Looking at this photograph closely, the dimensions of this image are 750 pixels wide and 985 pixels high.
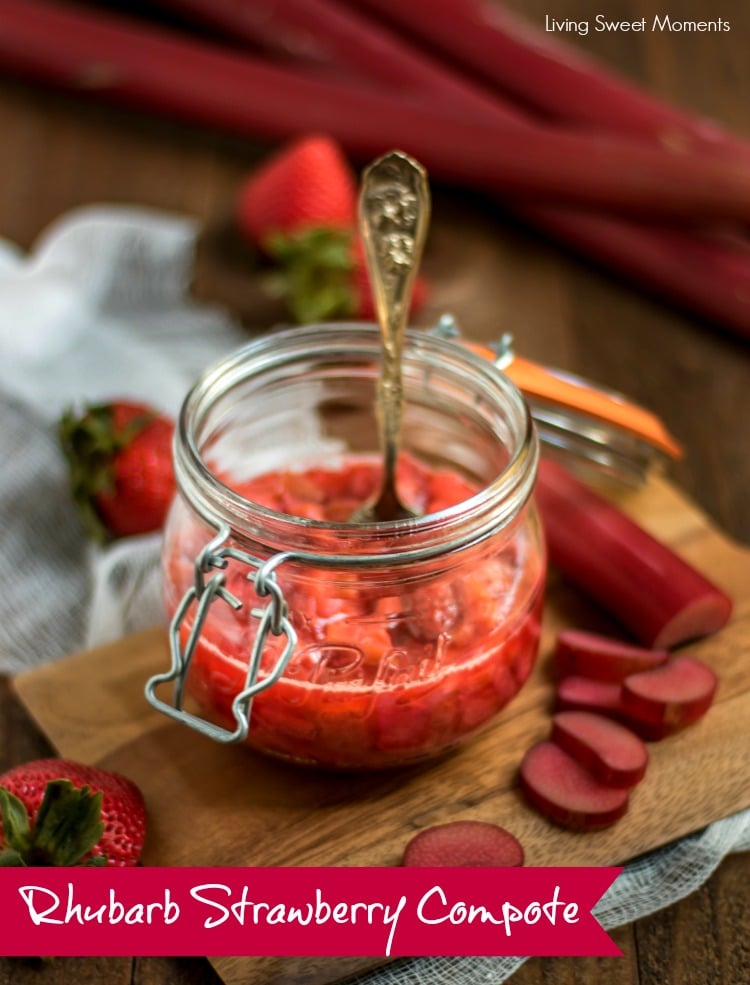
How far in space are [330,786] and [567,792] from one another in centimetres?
23

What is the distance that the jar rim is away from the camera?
3.58 ft

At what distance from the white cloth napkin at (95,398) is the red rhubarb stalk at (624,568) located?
25 cm

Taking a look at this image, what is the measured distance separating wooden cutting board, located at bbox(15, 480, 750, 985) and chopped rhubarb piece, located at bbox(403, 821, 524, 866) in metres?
0.02

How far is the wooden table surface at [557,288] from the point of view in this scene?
1178 millimetres

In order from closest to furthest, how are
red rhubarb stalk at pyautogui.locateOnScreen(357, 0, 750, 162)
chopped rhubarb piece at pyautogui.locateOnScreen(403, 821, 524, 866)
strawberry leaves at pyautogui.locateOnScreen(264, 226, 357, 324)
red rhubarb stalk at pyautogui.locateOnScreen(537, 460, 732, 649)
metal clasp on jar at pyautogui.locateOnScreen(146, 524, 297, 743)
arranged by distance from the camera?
metal clasp on jar at pyautogui.locateOnScreen(146, 524, 297, 743) < chopped rhubarb piece at pyautogui.locateOnScreen(403, 821, 524, 866) < red rhubarb stalk at pyautogui.locateOnScreen(537, 460, 732, 649) < strawberry leaves at pyautogui.locateOnScreen(264, 226, 357, 324) < red rhubarb stalk at pyautogui.locateOnScreen(357, 0, 750, 162)

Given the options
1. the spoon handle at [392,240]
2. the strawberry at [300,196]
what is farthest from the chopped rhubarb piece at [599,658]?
the strawberry at [300,196]

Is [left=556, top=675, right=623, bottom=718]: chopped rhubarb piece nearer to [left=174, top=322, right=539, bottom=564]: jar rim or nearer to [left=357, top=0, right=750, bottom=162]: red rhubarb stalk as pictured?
[left=174, top=322, right=539, bottom=564]: jar rim

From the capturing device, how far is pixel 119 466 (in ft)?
5.43

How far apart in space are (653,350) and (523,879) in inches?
46.0

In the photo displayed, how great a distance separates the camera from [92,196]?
94.8 inches

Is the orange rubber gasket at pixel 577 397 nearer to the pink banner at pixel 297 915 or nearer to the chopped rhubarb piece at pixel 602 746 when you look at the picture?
the chopped rhubarb piece at pixel 602 746

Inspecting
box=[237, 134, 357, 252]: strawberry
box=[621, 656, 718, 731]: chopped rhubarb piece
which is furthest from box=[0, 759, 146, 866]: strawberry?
box=[237, 134, 357, 252]: strawberry

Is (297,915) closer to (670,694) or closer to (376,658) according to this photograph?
(376,658)

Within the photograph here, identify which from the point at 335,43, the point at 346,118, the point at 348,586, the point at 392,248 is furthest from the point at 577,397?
the point at 335,43
